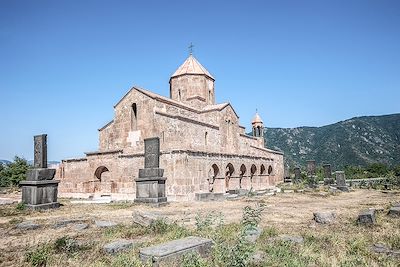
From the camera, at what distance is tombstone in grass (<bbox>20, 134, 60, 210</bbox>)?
30.1 feet

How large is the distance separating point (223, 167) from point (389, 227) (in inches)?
502

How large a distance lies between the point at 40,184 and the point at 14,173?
24.2 metres

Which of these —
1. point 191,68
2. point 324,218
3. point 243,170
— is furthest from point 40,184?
point 191,68

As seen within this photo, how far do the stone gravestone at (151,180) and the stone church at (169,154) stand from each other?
10.6 feet

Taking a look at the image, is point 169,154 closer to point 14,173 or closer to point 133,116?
point 133,116

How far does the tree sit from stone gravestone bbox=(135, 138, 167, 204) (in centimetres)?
2312

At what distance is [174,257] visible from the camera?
344 centimetres

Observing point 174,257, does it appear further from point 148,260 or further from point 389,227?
point 389,227

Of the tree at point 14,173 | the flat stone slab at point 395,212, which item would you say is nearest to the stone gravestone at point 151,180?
the flat stone slab at point 395,212

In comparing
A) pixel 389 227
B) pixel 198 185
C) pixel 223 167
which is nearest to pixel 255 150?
pixel 223 167

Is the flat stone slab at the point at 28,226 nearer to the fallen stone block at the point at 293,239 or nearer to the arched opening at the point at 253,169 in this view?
the fallen stone block at the point at 293,239

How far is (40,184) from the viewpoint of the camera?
929 cm

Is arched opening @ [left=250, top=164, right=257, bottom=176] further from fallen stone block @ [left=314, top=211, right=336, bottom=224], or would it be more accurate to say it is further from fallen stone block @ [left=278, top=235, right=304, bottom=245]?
fallen stone block @ [left=278, top=235, right=304, bottom=245]

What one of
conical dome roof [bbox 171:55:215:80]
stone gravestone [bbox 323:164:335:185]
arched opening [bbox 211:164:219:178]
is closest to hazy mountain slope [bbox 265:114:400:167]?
stone gravestone [bbox 323:164:335:185]
